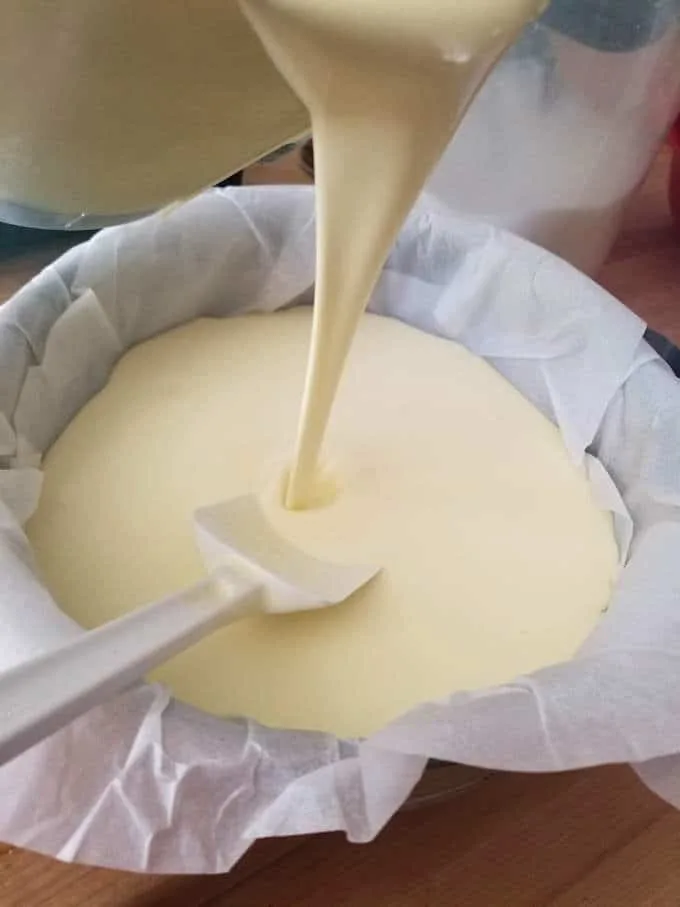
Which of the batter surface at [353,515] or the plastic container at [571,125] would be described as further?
the plastic container at [571,125]

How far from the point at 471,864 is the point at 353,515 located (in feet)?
0.65

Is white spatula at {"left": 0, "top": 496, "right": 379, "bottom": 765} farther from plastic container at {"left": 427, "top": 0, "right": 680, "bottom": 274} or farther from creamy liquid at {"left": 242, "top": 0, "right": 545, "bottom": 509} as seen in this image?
Result: plastic container at {"left": 427, "top": 0, "right": 680, "bottom": 274}

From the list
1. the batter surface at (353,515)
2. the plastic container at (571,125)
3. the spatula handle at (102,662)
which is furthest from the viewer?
the plastic container at (571,125)

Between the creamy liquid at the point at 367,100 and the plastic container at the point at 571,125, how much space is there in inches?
10.1

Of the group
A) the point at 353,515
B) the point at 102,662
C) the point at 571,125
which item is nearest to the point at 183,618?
the point at 102,662

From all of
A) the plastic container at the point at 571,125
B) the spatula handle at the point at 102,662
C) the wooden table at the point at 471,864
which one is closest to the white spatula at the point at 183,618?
the spatula handle at the point at 102,662

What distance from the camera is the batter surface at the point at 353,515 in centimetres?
51

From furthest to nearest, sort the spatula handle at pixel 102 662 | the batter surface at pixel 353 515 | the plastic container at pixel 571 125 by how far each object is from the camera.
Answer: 1. the plastic container at pixel 571 125
2. the batter surface at pixel 353 515
3. the spatula handle at pixel 102 662

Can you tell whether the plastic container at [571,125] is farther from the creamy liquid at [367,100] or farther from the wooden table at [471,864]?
the wooden table at [471,864]

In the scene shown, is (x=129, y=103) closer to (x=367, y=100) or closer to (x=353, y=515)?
(x=367, y=100)

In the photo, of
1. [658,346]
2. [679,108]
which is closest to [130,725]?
[658,346]

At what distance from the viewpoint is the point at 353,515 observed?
0.59 metres

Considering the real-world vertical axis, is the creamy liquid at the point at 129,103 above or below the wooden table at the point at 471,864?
above

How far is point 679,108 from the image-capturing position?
2.49 feet
